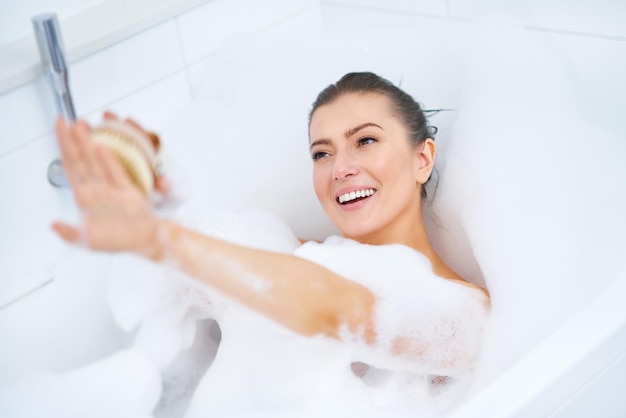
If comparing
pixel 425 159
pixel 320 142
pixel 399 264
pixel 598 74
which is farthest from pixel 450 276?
pixel 598 74

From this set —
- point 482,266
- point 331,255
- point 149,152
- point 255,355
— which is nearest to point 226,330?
point 255,355

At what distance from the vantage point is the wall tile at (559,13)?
55.9 inches

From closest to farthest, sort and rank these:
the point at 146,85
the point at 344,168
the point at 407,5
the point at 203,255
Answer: the point at 203,255 < the point at 344,168 < the point at 146,85 < the point at 407,5

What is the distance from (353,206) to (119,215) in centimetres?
61

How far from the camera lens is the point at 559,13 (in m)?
1.51

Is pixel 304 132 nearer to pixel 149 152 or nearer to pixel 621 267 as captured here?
pixel 621 267

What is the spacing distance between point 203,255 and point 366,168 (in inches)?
21.1

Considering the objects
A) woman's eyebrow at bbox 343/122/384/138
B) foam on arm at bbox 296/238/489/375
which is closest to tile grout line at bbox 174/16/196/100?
woman's eyebrow at bbox 343/122/384/138

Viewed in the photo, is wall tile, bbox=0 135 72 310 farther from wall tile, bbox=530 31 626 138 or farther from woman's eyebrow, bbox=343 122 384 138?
wall tile, bbox=530 31 626 138

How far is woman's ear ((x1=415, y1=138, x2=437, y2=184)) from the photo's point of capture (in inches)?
58.3

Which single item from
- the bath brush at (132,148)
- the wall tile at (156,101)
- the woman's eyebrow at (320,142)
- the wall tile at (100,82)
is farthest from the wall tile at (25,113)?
the bath brush at (132,148)

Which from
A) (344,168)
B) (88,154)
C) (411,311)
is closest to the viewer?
(88,154)

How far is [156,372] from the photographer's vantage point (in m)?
1.36

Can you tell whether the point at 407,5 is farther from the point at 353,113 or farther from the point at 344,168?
the point at 344,168
